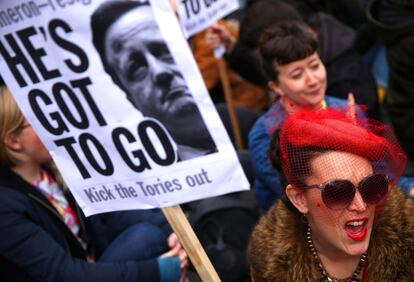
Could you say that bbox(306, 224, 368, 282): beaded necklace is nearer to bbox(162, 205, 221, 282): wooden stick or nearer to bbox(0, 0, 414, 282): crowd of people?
bbox(0, 0, 414, 282): crowd of people

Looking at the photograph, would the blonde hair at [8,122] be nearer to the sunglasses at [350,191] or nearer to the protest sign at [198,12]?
the protest sign at [198,12]

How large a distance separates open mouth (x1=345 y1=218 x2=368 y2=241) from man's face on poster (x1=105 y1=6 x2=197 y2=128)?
63 cm

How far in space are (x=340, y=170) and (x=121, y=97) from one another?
775mm

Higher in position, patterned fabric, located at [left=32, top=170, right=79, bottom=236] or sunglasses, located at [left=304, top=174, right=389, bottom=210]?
sunglasses, located at [left=304, top=174, right=389, bottom=210]

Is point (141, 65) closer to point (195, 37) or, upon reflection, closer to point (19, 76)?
point (19, 76)

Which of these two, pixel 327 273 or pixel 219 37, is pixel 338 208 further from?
pixel 219 37

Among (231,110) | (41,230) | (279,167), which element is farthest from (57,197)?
(231,110)

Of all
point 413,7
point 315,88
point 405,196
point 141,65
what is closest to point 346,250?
point 405,196

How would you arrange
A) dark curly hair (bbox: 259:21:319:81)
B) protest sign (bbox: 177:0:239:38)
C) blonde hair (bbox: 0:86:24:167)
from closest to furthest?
1. blonde hair (bbox: 0:86:24:167)
2. dark curly hair (bbox: 259:21:319:81)
3. protest sign (bbox: 177:0:239:38)

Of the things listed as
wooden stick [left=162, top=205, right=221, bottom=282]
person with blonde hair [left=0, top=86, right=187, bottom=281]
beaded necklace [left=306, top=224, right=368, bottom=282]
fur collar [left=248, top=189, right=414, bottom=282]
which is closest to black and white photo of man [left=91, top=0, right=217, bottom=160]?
wooden stick [left=162, top=205, right=221, bottom=282]

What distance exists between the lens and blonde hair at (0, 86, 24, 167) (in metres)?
3.08

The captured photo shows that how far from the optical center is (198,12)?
13.7ft

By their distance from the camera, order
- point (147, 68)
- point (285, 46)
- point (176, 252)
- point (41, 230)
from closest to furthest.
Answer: point (147, 68) < point (41, 230) < point (176, 252) < point (285, 46)

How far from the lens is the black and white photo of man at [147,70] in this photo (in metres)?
2.24
